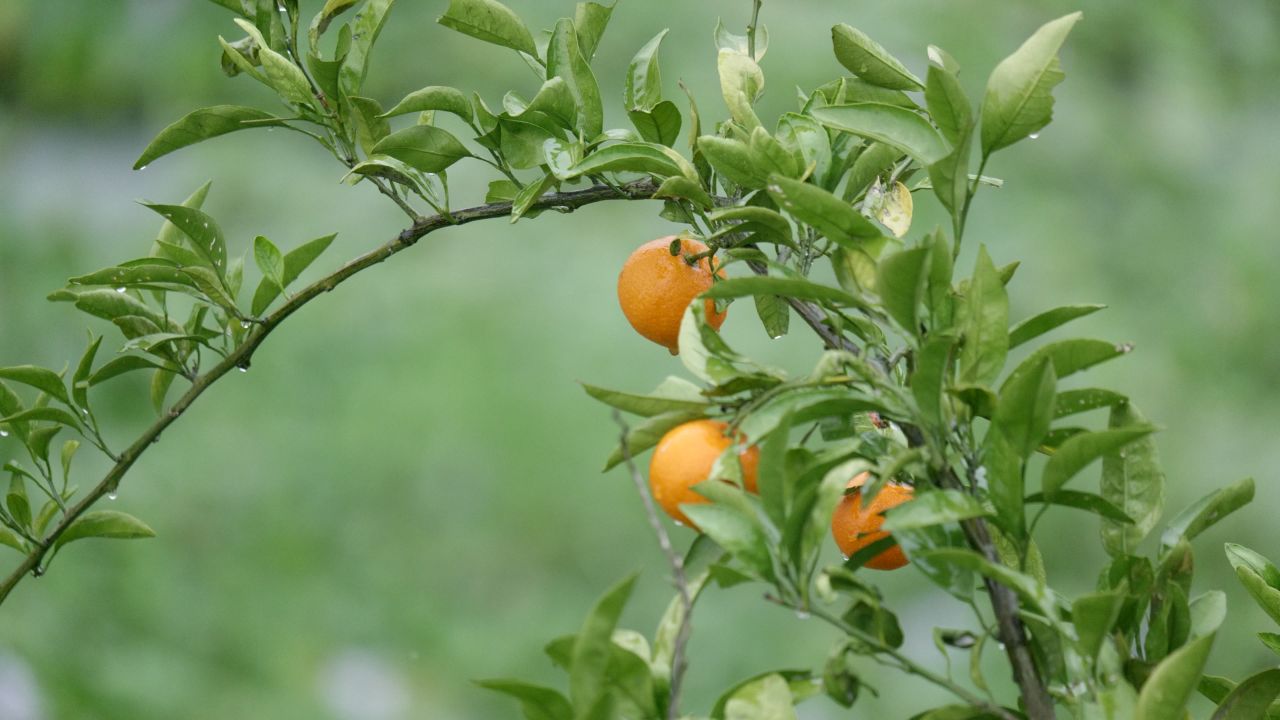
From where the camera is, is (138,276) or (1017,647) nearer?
(1017,647)

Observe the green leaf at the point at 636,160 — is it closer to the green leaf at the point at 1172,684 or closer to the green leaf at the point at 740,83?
the green leaf at the point at 740,83

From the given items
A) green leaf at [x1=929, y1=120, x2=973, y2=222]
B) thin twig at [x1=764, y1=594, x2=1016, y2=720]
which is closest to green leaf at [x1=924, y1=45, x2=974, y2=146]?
green leaf at [x1=929, y1=120, x2=973, y2=222]

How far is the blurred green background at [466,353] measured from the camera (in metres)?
2.04

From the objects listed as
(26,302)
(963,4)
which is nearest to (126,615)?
(26,302)

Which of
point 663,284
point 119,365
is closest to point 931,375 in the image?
point 663,284

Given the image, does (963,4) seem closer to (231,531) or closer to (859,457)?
(231,531)

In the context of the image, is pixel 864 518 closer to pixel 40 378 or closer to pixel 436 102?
pixel 436 102

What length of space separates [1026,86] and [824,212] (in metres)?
0.10

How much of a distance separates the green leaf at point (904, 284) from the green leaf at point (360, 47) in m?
0.36

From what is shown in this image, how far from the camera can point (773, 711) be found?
20.1 inches

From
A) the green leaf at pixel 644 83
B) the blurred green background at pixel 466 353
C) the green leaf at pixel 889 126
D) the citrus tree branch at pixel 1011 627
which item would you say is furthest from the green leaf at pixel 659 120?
the blurred green background at pixel 466 353

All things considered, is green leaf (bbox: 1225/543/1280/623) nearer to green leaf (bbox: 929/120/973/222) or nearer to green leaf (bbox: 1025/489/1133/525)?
green leaf (bbox: 1025/489/1133/525)

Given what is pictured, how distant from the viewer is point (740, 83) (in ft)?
2.20

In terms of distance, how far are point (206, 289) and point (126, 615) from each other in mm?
1534
